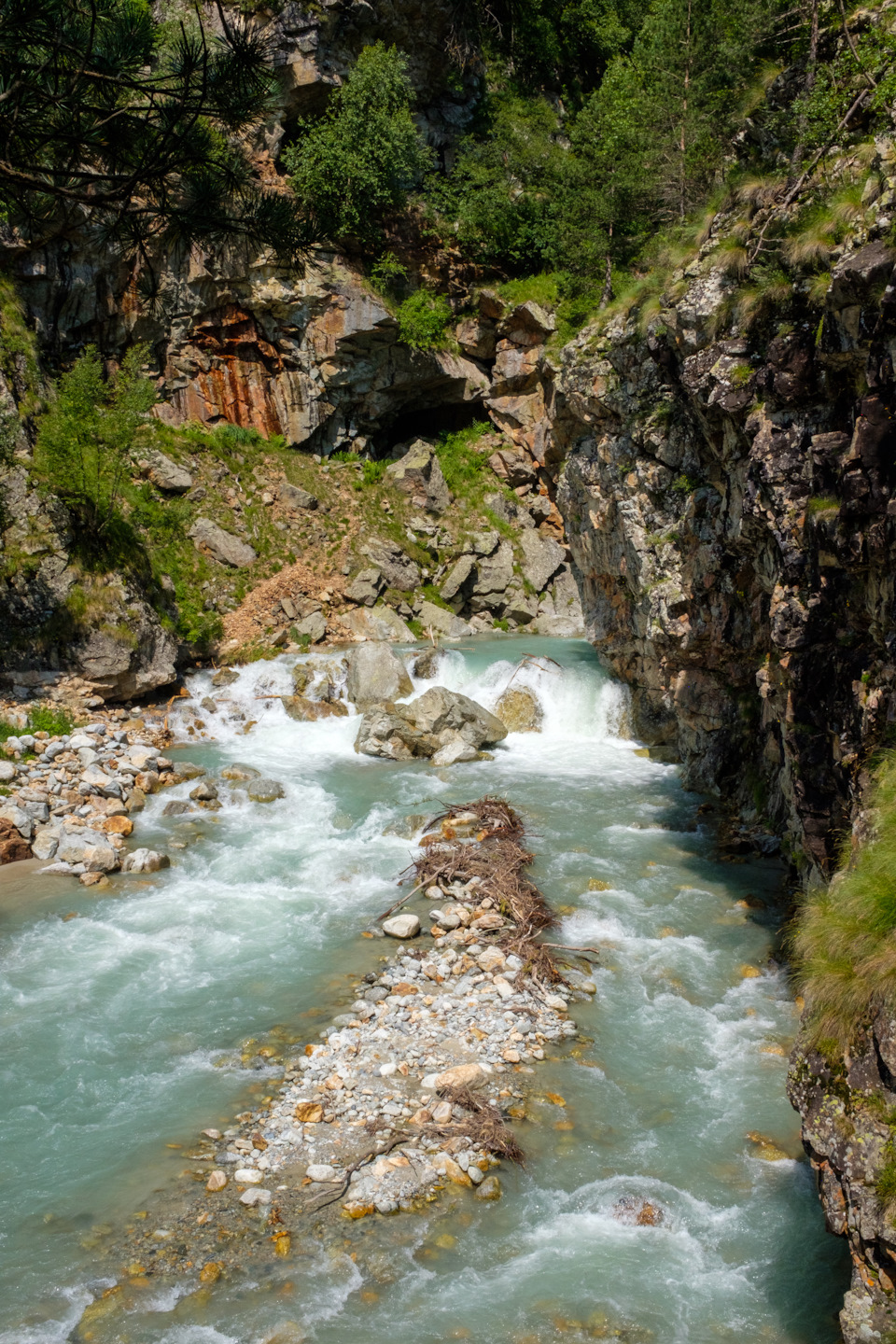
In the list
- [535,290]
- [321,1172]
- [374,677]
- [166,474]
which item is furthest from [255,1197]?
[535,290]

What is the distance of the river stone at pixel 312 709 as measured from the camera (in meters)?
19.6

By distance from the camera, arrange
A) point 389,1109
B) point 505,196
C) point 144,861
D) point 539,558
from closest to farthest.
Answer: point 389,1109
point 144,861
point 539,558
point 505,196

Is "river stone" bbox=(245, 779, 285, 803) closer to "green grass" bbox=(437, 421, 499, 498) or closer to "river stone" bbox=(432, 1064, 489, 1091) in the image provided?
"river stone" bbox=(432, 1064, 489, 1091)

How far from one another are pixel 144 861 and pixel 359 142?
2679 cm

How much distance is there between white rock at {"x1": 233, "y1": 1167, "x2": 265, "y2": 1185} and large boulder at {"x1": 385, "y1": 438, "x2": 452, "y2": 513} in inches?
1029

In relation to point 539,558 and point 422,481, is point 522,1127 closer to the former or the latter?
point 539,558

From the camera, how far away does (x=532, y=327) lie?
30.8 metres

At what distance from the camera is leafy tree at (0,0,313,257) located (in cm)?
510

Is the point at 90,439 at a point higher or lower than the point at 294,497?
higher

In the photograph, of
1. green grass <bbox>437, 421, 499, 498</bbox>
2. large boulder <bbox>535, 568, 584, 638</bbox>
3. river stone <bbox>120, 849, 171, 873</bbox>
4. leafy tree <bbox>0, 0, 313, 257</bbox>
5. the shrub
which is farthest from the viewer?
green grass <bbox>437, 421, 499, 498</bbox>

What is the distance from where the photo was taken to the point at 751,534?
10.1 meters

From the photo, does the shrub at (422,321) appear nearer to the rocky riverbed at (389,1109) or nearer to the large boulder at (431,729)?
the large boulder at (431,729)

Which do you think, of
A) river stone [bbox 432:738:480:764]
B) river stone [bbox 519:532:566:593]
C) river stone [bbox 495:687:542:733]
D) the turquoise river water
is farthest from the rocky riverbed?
river stone [bbox 519:532:566:593]

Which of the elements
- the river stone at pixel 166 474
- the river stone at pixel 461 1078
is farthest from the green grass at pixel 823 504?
the river stone at pixel 166 474
